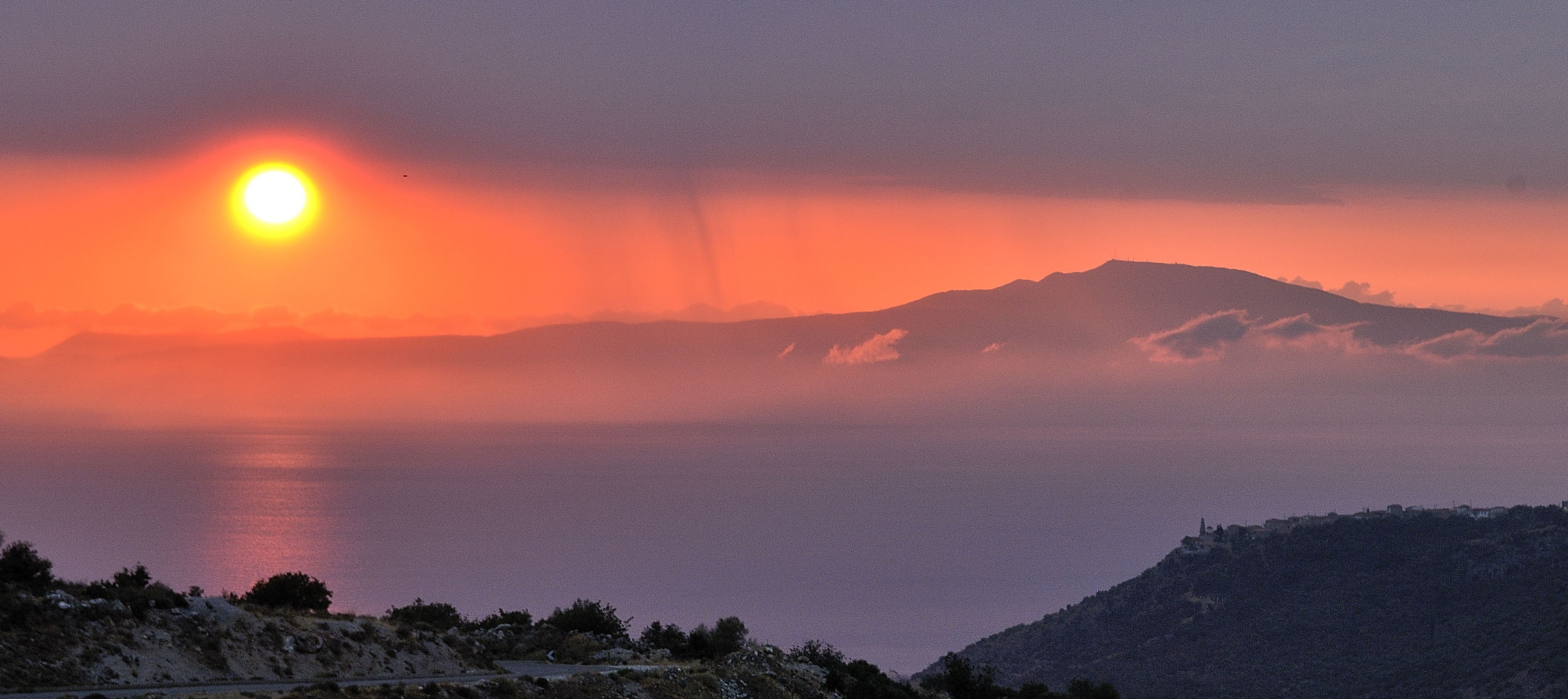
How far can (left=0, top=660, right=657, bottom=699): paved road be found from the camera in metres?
28.4

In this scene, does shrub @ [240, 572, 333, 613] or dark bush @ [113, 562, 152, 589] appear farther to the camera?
shrub @ [240, 572, 333, 613]

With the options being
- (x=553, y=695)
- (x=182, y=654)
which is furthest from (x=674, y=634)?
(x=182, y=654)

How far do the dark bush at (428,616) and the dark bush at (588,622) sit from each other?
3.97 metres

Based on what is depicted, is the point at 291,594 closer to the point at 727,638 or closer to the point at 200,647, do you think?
the point at 200,647

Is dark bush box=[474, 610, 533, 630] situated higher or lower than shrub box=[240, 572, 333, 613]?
lower

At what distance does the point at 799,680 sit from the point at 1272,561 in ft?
545

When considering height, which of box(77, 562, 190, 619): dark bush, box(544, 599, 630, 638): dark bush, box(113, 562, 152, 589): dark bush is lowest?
box(544, 599, 630, 638): dark bush

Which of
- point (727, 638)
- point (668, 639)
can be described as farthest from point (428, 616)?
point (727, 638)

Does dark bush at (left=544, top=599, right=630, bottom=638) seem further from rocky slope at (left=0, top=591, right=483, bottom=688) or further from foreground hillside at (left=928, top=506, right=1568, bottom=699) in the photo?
foreground hillside at (left=928, top=506, right=1568, bottom=699)

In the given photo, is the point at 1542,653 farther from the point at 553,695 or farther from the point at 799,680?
the point at 553,695

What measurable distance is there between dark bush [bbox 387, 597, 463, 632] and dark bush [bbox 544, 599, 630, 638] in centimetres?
397

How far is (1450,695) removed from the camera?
125 meters

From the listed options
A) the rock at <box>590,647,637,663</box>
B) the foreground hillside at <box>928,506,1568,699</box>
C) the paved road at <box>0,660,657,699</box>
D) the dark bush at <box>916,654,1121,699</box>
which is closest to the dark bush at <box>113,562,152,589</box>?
the paved road at <box>0,660,657,699</box>

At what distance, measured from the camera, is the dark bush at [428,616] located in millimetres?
42938
